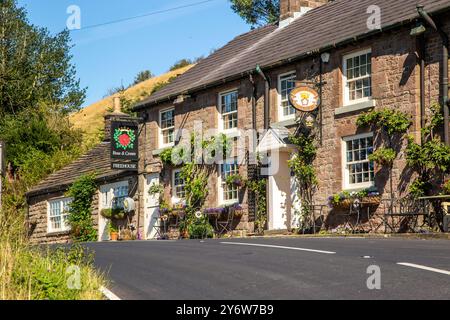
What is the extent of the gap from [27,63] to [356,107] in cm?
2861

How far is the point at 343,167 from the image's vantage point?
21797 mm

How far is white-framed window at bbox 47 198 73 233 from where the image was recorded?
3406 centimetres

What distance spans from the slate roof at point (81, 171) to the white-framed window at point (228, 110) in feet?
20.9

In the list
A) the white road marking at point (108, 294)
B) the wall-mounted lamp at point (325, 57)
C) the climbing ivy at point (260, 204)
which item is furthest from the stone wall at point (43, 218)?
the white road marking at point (108, 294)

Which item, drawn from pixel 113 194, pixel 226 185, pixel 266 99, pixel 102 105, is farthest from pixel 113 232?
pixel 102 105

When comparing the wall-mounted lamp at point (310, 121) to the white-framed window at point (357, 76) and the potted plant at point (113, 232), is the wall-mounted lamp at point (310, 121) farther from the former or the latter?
the potted plant at point (113, 232)

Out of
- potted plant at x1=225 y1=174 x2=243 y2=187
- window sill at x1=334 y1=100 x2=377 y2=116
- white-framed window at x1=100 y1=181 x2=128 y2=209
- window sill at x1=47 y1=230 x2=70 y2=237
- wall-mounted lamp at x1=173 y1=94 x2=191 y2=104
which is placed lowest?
window sill at x1=47 y1=230 x2=70 y2=237

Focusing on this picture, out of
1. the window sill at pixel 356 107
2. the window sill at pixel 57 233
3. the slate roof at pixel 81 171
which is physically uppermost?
the window sill at pixel 356 107

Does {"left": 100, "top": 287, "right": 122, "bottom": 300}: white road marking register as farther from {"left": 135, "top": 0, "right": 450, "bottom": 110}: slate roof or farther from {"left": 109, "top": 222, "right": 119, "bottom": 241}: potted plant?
{"left": 109, "top": 222, "right": 119, "bottom": 241}: potted plant

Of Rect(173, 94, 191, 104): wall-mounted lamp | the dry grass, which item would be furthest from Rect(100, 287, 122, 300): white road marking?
Rect(173, 94, 191, 104): wall-mounted lamp

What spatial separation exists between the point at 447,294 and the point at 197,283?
3261 mm

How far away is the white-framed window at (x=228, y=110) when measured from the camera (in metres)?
26.2

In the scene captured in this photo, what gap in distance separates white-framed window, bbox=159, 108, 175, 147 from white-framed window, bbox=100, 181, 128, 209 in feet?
8.93

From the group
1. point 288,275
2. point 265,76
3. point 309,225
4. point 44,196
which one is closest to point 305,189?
point 309,225
